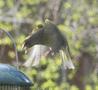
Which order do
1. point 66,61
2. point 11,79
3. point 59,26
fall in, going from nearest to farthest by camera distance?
point 11,79
point 66,61
point 59,26

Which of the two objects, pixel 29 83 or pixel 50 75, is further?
pixel 50 75

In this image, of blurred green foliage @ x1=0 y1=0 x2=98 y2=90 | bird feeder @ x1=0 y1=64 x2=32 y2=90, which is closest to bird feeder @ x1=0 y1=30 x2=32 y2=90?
bird feeder @ x1=0 y1=64 x2=32 y2=90

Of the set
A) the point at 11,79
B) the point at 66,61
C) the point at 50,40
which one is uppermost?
the point at 50,40

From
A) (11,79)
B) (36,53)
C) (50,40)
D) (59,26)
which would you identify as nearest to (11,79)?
(11,79)

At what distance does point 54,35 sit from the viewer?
3.39m

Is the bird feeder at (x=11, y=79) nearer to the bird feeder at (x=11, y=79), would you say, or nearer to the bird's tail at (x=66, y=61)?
the bird feeder at (x=11, y=79)

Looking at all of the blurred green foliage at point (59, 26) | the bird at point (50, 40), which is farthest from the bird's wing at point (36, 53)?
the blurred green foliage at point (59, 26)

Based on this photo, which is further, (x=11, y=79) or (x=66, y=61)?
(x=66, y=61)

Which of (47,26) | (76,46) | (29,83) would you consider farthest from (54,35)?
(76,46)

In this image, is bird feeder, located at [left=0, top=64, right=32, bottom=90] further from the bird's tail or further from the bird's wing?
the bird's tail

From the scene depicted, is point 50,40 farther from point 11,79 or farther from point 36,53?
point 11,79

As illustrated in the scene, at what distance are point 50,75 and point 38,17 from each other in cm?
92

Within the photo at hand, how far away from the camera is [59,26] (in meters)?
6.97

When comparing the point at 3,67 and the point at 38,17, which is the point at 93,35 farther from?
the point at 3,67
